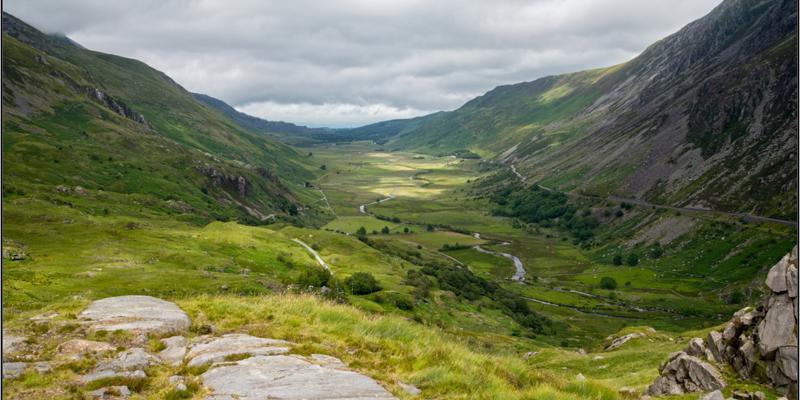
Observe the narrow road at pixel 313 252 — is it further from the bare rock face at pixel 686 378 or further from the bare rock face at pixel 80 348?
the bare rock face at pixel 80 348

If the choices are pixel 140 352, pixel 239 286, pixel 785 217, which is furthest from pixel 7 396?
pixel 785 217

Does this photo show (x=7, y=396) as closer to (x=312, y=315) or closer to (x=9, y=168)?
(x=312, y=315)

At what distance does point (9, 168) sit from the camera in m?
141

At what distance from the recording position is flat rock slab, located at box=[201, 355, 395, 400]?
1633cm

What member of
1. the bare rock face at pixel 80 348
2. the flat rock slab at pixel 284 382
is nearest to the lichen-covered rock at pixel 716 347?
the flat rock slab at pixel 284 382

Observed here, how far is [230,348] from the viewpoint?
2041 cm

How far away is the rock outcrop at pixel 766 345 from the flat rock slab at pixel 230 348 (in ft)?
75.5

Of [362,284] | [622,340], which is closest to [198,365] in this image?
[622,340]

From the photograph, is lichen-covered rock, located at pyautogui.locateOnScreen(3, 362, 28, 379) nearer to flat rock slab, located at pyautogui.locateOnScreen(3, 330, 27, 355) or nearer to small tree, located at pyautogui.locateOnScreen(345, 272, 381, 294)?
flat rock slab, located at pyautogui.locateOnScreen(3, 330, 27, 355)

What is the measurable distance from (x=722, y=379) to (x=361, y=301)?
6852 centimetres

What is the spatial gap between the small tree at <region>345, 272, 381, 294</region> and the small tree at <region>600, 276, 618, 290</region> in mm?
100512

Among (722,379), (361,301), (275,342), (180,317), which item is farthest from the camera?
(361,301)

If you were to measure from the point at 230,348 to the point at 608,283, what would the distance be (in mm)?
173074

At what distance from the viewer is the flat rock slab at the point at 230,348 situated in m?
19.3
